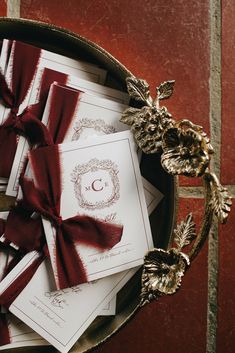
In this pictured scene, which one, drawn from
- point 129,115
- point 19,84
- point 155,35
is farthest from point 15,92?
point 155,35

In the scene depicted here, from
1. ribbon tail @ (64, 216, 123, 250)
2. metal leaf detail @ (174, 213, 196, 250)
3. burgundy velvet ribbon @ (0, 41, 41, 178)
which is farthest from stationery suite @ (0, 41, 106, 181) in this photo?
metal leaf detail @ (174, 213, 196, 250)

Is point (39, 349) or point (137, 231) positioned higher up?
point (137, 231)

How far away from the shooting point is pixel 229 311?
720mm

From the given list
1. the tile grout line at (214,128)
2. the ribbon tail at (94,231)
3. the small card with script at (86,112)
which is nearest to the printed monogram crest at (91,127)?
the small card with script at (86,112)

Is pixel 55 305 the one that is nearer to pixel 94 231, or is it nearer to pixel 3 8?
pixel 94 231

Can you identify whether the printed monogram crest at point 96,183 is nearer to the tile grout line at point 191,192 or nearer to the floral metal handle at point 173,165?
the floral metal handle at point 173,165

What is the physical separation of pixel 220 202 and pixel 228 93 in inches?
10.5

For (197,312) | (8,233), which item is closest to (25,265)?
(8,233)

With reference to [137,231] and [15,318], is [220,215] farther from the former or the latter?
[15,318]

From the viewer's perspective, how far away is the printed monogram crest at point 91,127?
566 mm

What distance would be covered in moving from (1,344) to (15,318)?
0.04 m

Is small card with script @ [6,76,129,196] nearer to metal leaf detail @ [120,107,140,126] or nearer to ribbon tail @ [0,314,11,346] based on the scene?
metal leaf detail @ [120,107,140,126]

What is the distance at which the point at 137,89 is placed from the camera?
56 centimetres

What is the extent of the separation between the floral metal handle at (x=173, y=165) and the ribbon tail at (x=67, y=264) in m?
0.08
